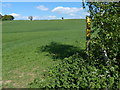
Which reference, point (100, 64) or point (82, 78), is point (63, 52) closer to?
point (100, 64)

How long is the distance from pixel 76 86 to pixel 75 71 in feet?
2.05

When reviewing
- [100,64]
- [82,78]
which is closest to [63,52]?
[100,64]

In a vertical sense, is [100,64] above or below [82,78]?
above

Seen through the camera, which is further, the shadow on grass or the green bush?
the shadow on grass

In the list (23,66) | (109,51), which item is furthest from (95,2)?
(23,66)

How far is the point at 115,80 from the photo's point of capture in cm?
456

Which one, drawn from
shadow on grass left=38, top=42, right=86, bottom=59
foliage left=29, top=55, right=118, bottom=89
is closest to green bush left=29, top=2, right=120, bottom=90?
foliage left=29, top=55, right=118, bottom=89

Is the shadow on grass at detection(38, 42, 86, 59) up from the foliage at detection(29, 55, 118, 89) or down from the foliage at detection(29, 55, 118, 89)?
up

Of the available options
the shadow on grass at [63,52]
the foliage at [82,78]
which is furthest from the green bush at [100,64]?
the shadow on grass at [63,52]

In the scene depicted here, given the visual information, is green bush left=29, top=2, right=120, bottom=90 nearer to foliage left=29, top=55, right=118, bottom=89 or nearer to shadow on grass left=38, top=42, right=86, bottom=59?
foliage left=29, top=55, right=118, bottom=89

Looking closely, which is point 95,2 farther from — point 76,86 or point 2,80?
point 2,80

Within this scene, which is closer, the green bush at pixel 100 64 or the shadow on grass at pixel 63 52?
the green bush at pixel 100 64

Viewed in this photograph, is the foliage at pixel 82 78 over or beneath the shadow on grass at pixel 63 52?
beneath

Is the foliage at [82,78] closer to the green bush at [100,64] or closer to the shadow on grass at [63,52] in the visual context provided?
the green bush at [100,64]
